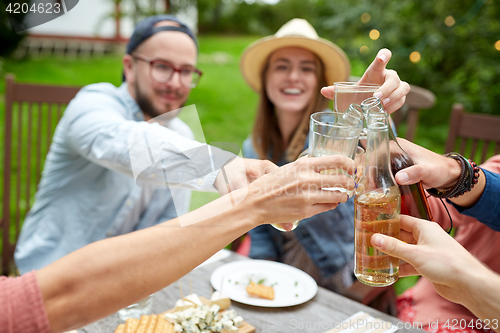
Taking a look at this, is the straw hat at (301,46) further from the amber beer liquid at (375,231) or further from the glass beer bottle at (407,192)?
the amber beer liquid at (375,231)

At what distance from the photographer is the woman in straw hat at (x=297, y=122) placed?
1.95 m

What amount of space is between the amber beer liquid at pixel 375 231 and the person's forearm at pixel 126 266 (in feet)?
0.77

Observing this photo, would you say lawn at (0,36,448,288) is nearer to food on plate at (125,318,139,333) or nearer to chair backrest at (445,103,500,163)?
chair backrest at (445,103,500,163)

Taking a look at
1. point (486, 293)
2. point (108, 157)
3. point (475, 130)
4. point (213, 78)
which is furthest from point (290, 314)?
point (213, 78)

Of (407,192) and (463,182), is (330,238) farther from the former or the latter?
(407,192)

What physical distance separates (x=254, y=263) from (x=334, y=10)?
3.54 meters

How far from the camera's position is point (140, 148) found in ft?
3.87

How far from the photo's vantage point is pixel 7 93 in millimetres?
2117

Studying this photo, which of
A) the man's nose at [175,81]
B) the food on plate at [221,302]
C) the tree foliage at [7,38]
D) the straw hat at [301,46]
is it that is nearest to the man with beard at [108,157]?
the man's nose at [175,81]

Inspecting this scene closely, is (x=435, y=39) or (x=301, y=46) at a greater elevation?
(x=435, y=39)

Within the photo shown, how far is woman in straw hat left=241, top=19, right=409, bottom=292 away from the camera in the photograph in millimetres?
1951

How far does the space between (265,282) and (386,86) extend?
76cm

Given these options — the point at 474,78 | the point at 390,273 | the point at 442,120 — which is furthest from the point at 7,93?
the point at 442,120

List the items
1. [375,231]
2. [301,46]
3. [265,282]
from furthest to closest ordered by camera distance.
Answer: [301,46] → [265,282] → [375,231]
